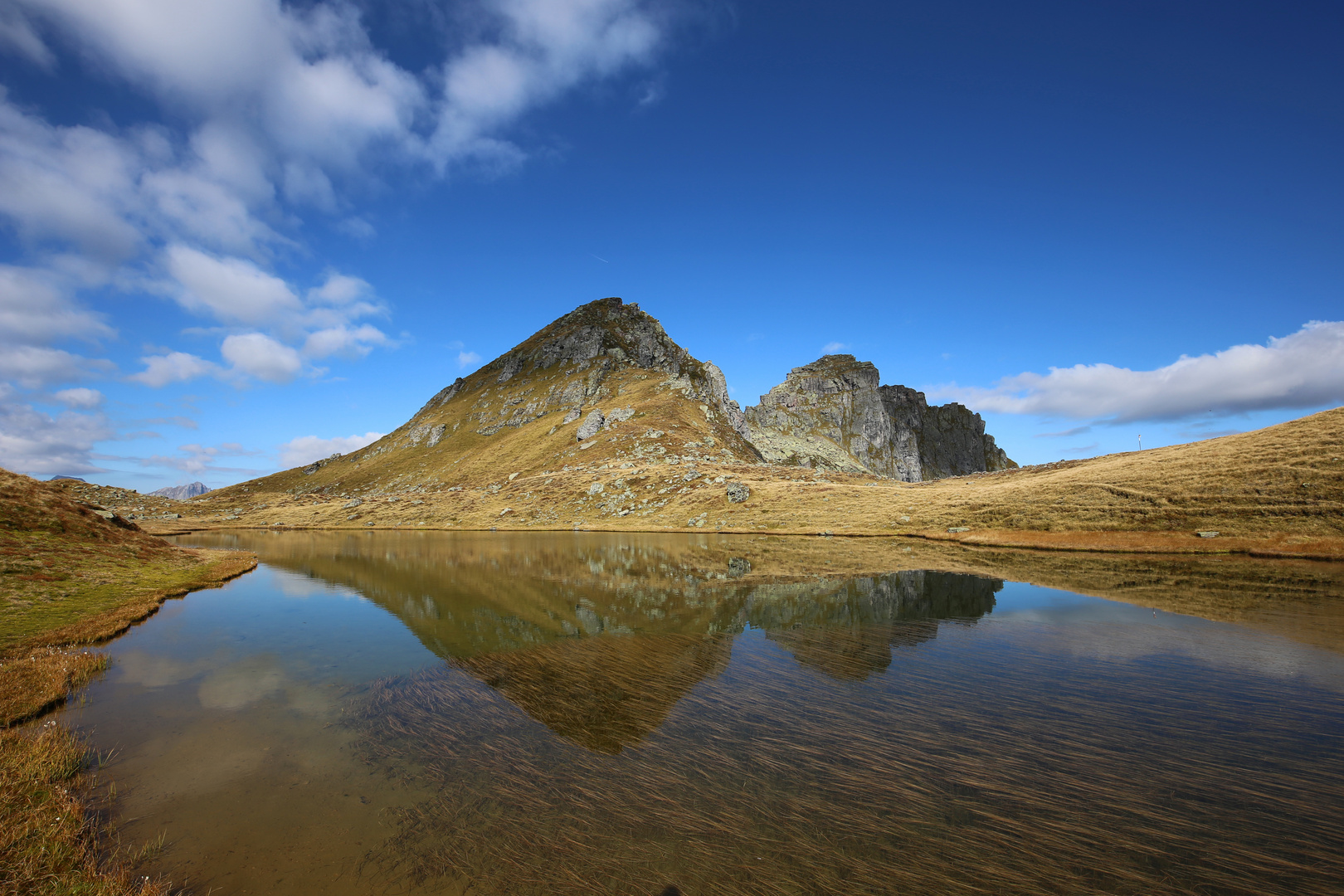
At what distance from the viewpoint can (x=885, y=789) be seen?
9898 mm

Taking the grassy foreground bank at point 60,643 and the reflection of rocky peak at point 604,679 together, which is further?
the reflection of rocky peak at point 604,679

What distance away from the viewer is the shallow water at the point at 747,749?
7941 mm

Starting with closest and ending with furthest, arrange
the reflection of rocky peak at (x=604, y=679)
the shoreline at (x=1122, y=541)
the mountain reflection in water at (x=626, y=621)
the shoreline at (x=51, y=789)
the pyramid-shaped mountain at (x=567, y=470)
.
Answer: the shoreline at (x=51, y=789), the reflection of rocky peak at (x=604, y=679), the mountain reflection in water at (x=626, y=621), the shoreline at (x=1122, y=541), the pyramid-shaped mountain at (x=567, y=470)

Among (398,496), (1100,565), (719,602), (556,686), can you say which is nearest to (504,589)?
(719,602)

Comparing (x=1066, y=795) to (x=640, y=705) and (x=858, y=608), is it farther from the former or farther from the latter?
(x=858, y=608)

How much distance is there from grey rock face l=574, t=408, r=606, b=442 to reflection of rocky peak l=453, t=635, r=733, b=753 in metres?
123

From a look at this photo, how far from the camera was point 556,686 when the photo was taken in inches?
639

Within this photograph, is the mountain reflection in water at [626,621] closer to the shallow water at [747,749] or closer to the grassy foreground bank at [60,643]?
the shallow water at [747,749]

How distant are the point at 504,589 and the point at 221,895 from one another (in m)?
26.8

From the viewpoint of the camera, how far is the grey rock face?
467ft

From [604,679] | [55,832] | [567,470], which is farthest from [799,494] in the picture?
[55,832]

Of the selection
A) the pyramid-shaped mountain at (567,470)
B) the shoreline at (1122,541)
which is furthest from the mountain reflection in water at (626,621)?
the pyramid-shaped mountain at (567,470)

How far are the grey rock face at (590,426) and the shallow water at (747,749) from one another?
382 ft

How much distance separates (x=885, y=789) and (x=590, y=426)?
138 m
